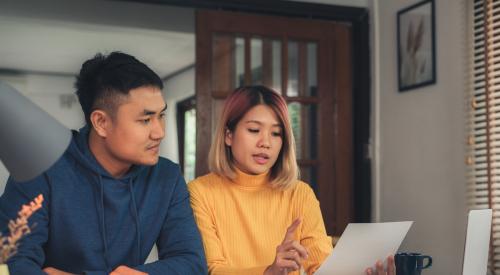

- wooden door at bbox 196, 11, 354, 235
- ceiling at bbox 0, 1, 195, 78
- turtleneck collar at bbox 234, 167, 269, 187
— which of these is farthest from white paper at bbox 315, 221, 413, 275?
ceiling at bbox 0, 1, 195, 78

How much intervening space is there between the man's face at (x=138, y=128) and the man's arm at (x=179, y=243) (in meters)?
0.18

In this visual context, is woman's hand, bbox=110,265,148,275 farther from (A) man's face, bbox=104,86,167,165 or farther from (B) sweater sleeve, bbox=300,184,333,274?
(B) sweater sleeve, bbox=300,184,333,274

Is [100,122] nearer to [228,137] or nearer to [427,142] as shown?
[228,137]

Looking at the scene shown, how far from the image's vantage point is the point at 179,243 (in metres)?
1.55

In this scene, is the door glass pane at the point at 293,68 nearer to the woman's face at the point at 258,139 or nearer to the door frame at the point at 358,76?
the door frame at the point at 358,76

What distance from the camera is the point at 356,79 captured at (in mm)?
3697

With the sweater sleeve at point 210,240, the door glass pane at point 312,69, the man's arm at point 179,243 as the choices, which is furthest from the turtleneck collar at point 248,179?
the door glass pane at point 312,69

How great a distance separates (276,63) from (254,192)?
5.66 ft

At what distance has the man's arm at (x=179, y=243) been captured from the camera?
4.77 ft

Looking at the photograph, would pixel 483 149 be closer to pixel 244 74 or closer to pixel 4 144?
pixel 244 74

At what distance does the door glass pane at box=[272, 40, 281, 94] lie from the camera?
349cm

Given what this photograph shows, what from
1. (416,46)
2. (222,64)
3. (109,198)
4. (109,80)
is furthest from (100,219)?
(416,46)

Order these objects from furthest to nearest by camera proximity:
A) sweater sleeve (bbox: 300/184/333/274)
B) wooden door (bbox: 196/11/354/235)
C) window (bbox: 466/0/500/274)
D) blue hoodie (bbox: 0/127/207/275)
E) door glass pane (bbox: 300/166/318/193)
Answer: door glass pane (bbox: 300/166/318/193)
wooden door (bbox: 196/11/354/235)
window (bbox: 466/0/500/274)
sweater sleeve (bbox: 300/184/333/274)
blue hoodie (bbox: 0/127/207/275)

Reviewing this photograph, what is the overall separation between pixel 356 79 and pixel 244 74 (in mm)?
720
